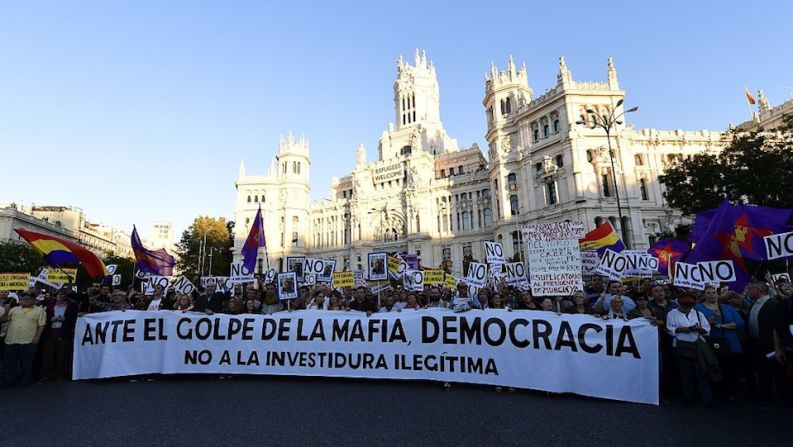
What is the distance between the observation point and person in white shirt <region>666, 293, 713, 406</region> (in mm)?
6977

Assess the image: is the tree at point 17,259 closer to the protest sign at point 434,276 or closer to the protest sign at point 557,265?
the protest sign at point 434,276

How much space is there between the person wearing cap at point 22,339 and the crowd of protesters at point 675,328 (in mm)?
17

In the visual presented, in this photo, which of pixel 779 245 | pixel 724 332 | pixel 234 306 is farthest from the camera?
pixel 234 306

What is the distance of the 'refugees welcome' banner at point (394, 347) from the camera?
24.2 feet

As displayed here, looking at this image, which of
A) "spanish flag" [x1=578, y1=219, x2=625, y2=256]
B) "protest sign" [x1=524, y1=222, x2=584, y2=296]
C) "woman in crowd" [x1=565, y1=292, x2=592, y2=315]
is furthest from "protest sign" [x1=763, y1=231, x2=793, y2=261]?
"spanish flag" [x1=578, y1=219, x2=625, y2=256]

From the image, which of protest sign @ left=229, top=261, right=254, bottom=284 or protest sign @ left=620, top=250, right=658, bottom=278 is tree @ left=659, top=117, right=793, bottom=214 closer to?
protest sign @ left=620, top=250, right=658, bottom=278

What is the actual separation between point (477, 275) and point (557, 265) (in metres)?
4.07

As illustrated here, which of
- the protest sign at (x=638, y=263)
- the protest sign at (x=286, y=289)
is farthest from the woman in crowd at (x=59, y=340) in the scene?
the protest sign at (x=638, y=263)

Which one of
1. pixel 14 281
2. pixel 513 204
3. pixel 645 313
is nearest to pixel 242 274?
pixel 14 281

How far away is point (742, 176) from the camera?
73.4ft

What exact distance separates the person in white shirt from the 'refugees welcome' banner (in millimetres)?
456

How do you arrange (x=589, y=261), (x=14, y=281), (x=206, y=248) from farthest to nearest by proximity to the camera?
(x=206, y=248)
(x=589, y=261)
(x=14, y=281)

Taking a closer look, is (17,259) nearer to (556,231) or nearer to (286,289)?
(286,289)

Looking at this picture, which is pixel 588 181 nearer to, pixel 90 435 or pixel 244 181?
pixel 90 435
